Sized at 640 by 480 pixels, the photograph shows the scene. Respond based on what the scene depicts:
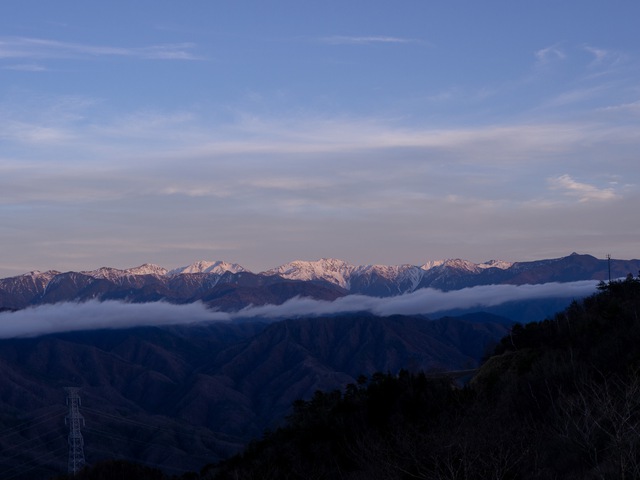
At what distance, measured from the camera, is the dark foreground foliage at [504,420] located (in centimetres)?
3303

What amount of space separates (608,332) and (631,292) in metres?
33.3

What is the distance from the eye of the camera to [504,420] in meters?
48.3

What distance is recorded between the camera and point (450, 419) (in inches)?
2251

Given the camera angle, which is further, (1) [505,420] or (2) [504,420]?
(2) [504,420]

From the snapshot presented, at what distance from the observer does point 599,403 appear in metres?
35.8

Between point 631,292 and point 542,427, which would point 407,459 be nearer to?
point 542,427

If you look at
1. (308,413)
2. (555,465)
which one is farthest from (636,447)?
(308,413)

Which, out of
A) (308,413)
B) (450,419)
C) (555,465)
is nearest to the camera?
(555,465)

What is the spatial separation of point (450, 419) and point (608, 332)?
66.8 ft

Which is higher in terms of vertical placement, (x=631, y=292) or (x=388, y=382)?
(x=631, y=292)

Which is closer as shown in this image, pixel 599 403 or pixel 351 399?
pixel 599 403

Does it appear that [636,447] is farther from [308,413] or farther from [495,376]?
[308,413]

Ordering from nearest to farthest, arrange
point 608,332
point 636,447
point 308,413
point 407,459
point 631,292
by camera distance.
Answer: point 636,447, point 407,459, point 608,332, point 308,413, point 631,292

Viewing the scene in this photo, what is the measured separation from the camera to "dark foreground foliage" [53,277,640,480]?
33.0m
